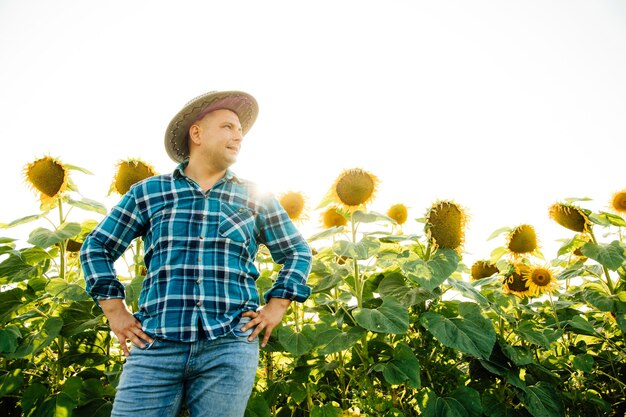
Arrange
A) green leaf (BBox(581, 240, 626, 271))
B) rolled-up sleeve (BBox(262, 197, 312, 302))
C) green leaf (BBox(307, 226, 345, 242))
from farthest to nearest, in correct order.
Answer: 1. green leaf (BBox(581, 240, 626, 271))
2. green leaf (BBox(307, 226, 345, 242))
3. rolled-up sleeve (BBox(262, 197, 312, 302))

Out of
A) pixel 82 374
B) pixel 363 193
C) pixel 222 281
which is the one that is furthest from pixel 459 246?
pixel 82 374

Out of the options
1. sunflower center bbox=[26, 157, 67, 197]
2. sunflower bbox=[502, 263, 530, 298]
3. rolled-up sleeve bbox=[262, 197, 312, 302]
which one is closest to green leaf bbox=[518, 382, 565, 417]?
sunflower bbox=[502, 263, 530, 298]

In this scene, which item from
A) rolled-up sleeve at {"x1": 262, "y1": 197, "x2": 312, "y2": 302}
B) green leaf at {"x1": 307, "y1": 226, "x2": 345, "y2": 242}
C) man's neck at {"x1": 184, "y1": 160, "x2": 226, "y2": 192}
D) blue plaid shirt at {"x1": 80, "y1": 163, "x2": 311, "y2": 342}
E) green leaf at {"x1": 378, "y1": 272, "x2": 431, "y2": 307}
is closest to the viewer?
blue plaid shirt at {"x1": 80, "y1": 163, "x2": 311, "y2": 342}

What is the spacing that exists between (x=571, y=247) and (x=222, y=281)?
351 cm

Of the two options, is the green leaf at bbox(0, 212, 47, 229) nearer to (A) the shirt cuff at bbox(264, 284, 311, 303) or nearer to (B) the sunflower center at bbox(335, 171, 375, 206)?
(A) the shirt cuff at bbox(264, 284, 311, 303)

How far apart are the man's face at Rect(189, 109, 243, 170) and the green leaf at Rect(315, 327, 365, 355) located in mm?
1214

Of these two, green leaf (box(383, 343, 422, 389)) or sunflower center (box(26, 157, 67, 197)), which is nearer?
green leaf (box(383, 343, 422, 389))

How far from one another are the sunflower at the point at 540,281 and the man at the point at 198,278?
2.48m

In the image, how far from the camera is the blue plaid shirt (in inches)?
72.3

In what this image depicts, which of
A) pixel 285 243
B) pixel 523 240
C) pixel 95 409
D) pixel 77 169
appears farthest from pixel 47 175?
pixel 523 240

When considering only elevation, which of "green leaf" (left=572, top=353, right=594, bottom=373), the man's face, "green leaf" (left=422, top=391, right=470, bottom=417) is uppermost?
the man's face

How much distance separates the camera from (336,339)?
252cm

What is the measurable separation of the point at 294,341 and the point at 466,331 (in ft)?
3.65

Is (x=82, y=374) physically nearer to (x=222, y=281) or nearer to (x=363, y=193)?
(x=222, y=281)
